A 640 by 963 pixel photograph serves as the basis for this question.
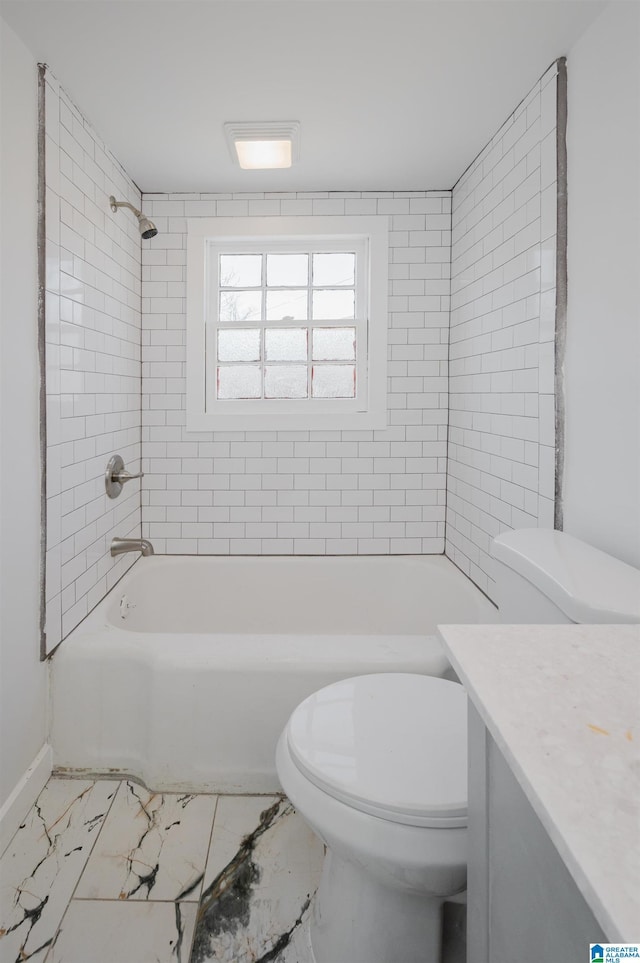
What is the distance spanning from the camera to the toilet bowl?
969 millimetres

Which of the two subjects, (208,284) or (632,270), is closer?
(632,270)

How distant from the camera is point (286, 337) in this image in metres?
2.83

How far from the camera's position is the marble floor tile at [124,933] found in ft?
3.95

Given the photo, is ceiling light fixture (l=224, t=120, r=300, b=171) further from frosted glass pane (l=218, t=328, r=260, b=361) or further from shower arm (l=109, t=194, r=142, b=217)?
frosted glass pane (l=218, t=328, r=260, b=361)

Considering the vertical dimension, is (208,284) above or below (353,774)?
above

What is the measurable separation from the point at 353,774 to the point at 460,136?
2347 millimetres

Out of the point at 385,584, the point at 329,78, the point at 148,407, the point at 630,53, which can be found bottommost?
the point at 385,584

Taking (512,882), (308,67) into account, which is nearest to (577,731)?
(512,882)

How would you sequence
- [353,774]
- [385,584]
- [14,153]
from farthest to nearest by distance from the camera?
[385,584]
[14,153]
[353,774]

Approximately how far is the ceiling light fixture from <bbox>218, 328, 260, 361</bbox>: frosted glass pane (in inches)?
31.2

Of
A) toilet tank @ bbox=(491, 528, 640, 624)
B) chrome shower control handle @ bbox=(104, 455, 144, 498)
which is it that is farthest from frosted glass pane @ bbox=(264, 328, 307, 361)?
toilet tank @ bbox=(491, 528, 640, 624)

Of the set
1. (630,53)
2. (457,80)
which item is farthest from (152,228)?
(630,53)

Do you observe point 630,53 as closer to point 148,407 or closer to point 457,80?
point 457,80

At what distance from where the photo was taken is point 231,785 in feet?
5.66
